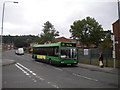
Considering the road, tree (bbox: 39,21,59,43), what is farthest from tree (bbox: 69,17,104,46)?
the road

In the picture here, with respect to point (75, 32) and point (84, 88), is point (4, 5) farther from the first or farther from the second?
point (75, 32)

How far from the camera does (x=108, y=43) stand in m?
39.9

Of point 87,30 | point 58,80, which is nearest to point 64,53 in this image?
point 58,80

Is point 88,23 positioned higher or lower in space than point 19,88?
higher

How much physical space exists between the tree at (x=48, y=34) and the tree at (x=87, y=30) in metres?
8.47

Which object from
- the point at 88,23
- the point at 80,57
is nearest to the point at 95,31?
the point at 88,23

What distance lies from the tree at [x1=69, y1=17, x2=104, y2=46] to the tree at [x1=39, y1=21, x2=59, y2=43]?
8474mm

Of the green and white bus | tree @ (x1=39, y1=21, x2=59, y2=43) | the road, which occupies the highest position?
tree @ (x1=39, y1=21, x2=59, y2=43)

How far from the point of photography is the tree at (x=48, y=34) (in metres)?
67.4

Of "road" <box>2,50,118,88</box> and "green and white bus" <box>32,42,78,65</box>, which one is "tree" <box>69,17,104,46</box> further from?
"road" <box>2,50,118,88</box>

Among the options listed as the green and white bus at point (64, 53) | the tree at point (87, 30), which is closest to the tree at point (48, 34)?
the tree at point (87, 30)

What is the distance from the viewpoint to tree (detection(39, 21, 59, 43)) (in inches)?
2653

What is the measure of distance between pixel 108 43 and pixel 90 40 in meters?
23.4

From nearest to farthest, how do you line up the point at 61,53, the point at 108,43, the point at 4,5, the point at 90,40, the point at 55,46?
the point at 61,53, the point at 55,46, the point at 4,5, the point at 108,43, the point at 90,40
